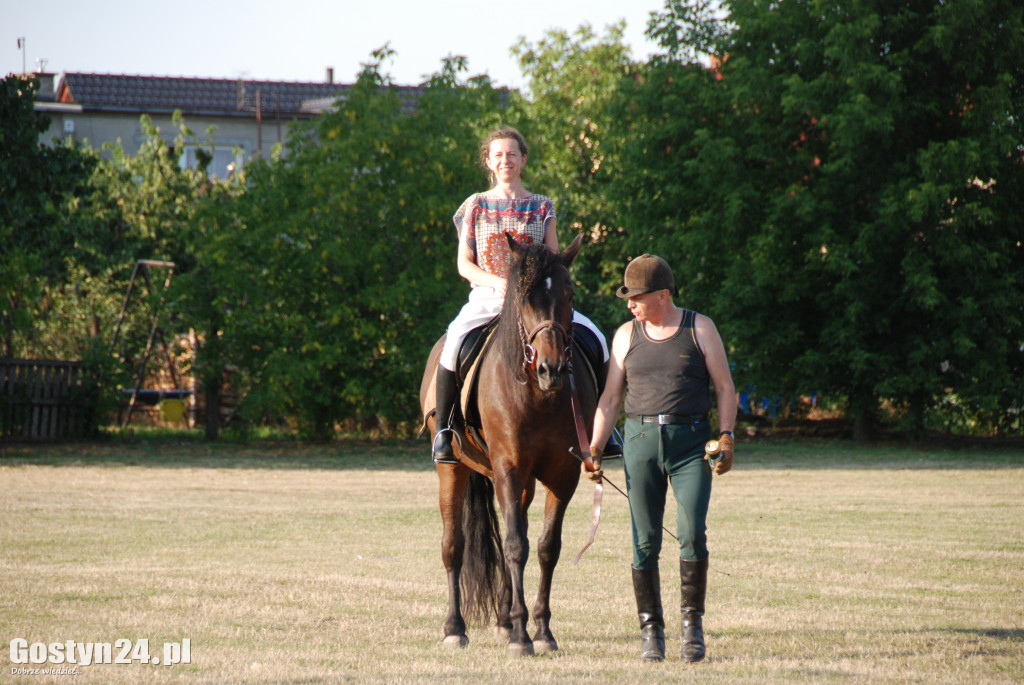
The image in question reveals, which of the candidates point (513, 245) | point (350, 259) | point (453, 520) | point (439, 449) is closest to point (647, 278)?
point (513, 245)

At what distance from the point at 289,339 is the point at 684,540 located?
18940 millimetres

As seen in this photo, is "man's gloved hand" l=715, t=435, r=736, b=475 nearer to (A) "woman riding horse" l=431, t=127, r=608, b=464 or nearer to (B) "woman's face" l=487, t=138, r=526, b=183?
(A) "woman riding horse" l=431, t=127, r=608, b=464

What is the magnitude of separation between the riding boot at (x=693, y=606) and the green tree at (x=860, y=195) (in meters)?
19.6

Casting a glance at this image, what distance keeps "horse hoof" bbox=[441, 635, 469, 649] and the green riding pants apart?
129 cm

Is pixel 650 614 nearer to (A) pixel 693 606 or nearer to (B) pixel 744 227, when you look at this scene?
(A) pixel 693 606

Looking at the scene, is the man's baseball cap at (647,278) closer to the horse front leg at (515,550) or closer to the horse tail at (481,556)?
the horse front leg at (515,550)

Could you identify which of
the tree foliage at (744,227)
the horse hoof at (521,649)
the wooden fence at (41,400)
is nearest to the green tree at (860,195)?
the tree foliage at (744,227)

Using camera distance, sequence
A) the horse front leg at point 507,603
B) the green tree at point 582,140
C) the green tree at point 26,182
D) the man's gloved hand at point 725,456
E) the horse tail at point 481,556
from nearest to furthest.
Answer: the man's gloved hand at point 725,456 < the horse front leg at point 507,603 < the horse tail at point 481,556 < the green tree at point 26,182 < the green tree at point 582,140

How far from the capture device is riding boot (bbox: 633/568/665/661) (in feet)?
19.4

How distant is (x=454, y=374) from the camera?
7062 millimetres

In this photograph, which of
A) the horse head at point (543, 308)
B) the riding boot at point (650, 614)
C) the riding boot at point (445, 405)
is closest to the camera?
the horse head at point (543, 308)

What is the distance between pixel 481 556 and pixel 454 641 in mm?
884

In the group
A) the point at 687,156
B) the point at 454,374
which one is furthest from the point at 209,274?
the point at 454,374

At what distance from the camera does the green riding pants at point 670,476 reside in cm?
584
